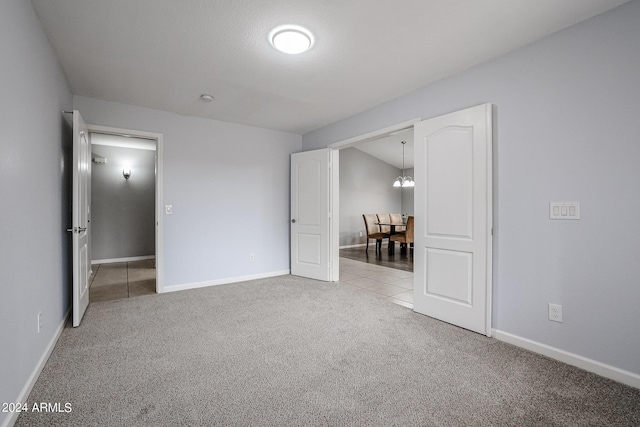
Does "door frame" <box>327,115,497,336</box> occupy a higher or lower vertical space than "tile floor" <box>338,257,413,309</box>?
higher

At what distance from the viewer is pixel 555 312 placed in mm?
2146

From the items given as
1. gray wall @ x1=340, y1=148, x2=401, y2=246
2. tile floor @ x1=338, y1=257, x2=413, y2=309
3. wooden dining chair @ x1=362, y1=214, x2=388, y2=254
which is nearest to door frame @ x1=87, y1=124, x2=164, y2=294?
tile floor @ x1=338, y1=257, x2=413, y2=309

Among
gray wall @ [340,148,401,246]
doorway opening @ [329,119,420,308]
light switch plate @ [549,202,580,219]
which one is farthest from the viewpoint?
gray wall @ [340,148,401,246]

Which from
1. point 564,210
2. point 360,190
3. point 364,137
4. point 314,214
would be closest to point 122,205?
point 314,214

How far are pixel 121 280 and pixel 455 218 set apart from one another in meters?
4.89

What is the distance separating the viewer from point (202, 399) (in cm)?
165

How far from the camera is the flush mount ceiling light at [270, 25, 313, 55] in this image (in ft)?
6.97

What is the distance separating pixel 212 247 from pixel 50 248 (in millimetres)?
1989

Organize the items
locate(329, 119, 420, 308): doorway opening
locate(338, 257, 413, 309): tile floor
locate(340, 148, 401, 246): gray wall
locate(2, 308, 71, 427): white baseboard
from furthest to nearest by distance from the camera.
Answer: locate(340, 148, 401, 246): gray wall → locate(329, 119, 420, 308): doorway opening → locate(338, 257, 413, 309): tile floor → locate(2, 308, 71, 427): white baseboard

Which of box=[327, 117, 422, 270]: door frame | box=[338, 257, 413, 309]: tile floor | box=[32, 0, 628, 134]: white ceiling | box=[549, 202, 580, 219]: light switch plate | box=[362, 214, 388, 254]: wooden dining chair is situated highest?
box=[32, 0, 628, 134]: white ceiling

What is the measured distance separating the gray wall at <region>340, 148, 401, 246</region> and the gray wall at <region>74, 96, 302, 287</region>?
146 inches

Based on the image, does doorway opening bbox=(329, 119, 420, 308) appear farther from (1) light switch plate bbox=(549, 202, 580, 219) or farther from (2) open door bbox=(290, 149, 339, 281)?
(1) light switch plate bbox=(549, 202, 580, 219)

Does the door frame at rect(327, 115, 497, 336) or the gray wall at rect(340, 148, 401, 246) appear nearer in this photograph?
the door frame at rect(327, 115, 497, 336)

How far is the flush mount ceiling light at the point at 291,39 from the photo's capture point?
6.97 ft
